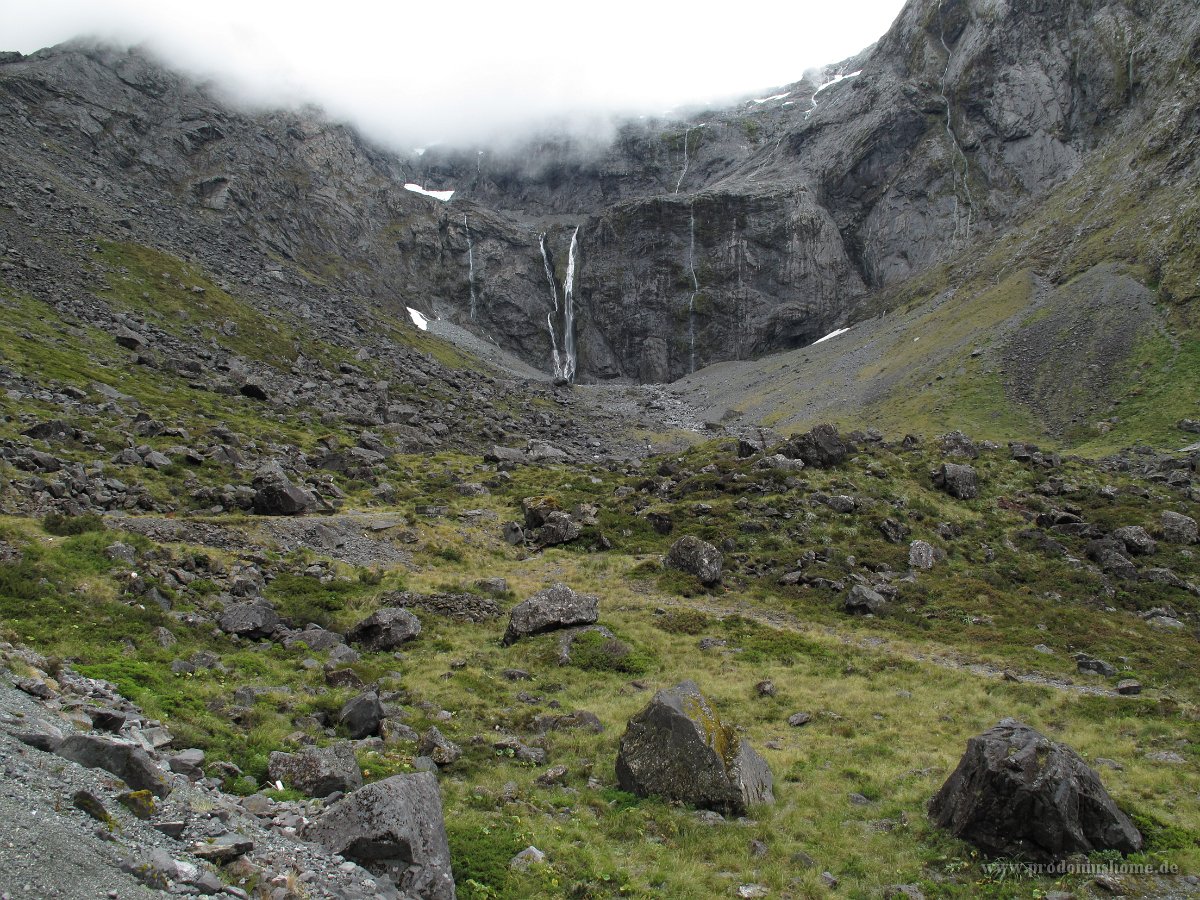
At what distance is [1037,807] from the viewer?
12.5 m

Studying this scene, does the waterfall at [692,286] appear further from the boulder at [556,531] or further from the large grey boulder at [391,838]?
the large grey boulder at [391,838]

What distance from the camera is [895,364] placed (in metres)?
97.4

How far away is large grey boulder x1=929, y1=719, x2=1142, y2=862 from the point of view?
12430mm

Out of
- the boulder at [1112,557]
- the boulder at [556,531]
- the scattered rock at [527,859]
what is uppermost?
the boulder at [556,531]

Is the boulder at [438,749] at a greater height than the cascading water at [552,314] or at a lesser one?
lesser

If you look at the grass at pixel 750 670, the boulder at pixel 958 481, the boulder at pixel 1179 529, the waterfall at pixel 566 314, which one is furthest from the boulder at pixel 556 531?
the waterfall at pixel 566 314

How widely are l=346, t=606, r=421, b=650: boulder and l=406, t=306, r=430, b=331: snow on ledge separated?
4567 inches

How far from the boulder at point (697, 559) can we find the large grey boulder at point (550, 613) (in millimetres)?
8373

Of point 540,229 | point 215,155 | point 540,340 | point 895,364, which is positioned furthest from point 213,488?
point 540,229

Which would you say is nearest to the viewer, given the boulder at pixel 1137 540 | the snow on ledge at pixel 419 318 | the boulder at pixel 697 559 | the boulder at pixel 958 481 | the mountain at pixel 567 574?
the mountain at pixel 567 574

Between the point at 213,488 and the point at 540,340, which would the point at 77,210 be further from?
the point at 540,340

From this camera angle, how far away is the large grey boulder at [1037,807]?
40.8 ft

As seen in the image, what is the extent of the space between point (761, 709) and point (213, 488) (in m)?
29.8

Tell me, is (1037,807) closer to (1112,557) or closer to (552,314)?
(1112,557)
